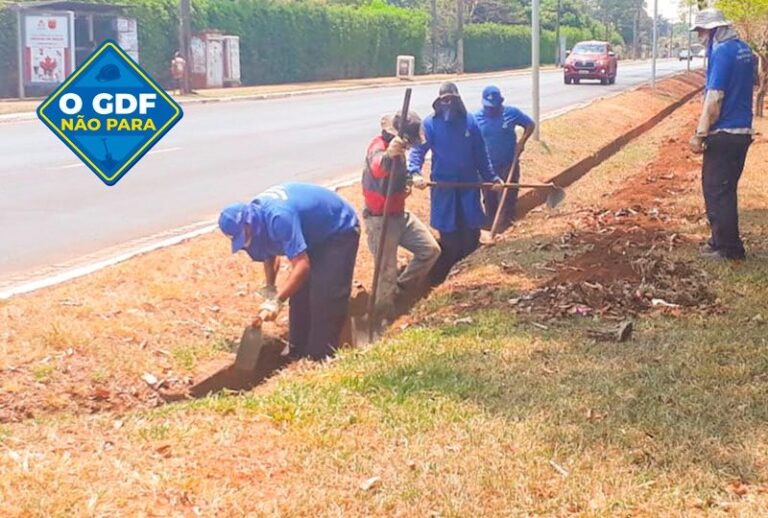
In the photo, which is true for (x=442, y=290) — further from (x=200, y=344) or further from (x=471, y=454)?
(x=471, y=454)

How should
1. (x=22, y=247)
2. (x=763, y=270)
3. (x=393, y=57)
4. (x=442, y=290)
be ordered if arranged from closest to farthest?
(x=763, y=270)
(x=442, y=290)
(x=22, y=247)
(x=393, y=57)

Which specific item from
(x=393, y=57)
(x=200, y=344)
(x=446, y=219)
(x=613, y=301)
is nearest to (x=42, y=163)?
(x=446, y=219)

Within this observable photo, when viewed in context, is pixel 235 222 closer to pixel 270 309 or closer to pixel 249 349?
pixel 270 309

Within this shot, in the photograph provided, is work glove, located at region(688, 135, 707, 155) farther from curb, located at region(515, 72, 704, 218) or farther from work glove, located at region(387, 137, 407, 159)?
curb, located at region(515, 72, 704, 218)

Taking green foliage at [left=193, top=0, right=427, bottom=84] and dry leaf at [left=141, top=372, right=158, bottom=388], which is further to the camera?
green foliage at [left=193, top=0, right=427, bottom=84]

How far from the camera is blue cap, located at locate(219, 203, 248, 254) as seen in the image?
622cm

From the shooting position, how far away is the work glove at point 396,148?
302 inches

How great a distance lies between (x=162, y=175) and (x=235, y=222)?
8434 millimetres

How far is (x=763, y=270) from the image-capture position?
7.74 meters

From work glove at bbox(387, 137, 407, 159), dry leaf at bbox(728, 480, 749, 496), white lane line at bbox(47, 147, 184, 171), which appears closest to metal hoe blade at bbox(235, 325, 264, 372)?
work glove at bbox(387, 137, 407, 159)

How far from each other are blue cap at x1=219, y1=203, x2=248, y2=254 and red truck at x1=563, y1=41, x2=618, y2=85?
38917 mm

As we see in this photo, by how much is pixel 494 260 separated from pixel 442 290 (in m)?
0.91

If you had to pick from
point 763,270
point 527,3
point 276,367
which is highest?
point 527,3

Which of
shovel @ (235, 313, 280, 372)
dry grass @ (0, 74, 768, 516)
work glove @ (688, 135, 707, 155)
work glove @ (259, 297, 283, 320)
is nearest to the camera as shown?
dry grass @ (0, 74, 768, 516)
